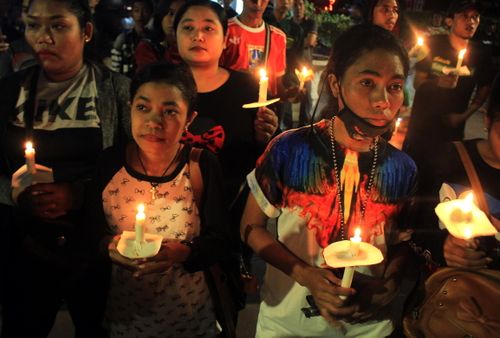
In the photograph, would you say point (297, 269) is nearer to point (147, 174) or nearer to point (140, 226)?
point (140, 226)

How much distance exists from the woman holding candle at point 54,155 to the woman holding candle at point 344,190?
89 cm

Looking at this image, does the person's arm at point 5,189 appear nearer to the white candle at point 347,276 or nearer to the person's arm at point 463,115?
the white candle at point 347,276

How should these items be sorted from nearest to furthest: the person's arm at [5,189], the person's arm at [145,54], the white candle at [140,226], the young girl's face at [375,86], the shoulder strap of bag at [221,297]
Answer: the white candle at [140,226], the young girl's face at [375,86], the shoulder strap of bag at [221,297], the person's arm at [5,189], the person's arm at [145,54]

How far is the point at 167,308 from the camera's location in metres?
2.22

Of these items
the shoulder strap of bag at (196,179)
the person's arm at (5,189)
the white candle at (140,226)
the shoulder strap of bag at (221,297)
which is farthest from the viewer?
the person's arm at (5,189)

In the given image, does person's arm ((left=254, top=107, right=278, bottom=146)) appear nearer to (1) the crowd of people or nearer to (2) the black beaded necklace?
(1) the crowd of people

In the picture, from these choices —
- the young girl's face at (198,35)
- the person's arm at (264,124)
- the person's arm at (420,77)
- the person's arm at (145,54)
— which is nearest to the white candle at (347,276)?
the person's arm at (264,124)

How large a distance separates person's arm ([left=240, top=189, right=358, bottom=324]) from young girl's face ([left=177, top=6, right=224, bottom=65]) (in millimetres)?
1147

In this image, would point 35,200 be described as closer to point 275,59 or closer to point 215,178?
point 215,178

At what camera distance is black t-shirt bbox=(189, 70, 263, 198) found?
8.97ft

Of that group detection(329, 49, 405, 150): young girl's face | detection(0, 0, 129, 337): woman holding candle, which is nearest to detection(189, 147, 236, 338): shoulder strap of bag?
detection(0, 0, 129, 337): woman holding candle

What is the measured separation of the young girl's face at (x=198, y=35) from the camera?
2.76 metres

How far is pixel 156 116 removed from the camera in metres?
2.06

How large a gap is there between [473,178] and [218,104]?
1408 mm
